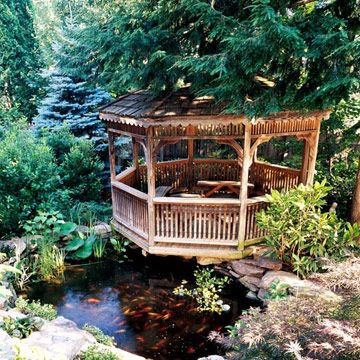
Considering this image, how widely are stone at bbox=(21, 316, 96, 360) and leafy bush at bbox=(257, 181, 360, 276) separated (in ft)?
10.5

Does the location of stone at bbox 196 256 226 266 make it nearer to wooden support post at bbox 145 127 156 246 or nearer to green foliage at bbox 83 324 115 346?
wooden support post at bbox 145 127 156 246

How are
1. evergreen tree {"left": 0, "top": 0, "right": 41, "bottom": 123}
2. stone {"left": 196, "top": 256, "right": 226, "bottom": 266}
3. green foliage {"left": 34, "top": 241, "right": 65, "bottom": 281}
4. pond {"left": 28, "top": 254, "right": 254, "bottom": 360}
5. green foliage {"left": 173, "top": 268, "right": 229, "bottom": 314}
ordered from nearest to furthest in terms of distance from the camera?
1. pond {"left": 28, "top": 254, "right": 254, "bottom": 360}
2. green foliage {"left": 173, "top": 268, "right": 229, "bottom": 314}
3. green foliage {"left": 34, "top": 241, "right": 65, "bottom": 281}
4. stone {"left": 196, "top": 256, "right": 226, "bottom": 266}
5. evergreen tree {"left": 0, "top": 0, "right": 41, "bottom": 123}

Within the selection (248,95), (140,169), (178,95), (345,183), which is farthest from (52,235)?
(345,183)

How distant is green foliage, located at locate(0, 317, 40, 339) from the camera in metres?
3.62

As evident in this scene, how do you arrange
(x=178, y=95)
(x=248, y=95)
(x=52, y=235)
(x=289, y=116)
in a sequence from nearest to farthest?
(x=248, y=95) → (x=289, y=116) → (x=178, y=95) → (x=52, y=235)

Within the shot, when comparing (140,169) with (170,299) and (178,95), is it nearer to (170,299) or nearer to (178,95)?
(178,95)

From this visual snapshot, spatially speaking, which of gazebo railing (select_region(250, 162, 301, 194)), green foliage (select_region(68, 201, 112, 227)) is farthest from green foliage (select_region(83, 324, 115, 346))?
gazebo railing (select_region(250, 162, 301, 194))

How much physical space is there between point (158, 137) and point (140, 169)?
243 centimetres

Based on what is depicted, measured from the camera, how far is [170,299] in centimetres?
562

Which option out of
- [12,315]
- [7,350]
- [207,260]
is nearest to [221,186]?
[207,260]

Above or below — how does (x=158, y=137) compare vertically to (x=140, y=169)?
above

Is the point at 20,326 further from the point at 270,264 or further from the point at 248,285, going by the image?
the point at 270,264

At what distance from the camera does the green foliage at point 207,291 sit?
539 centimetres

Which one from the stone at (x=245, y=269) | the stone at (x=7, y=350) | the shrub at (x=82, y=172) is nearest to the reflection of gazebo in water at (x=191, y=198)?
the stone at (x=245, y=269)
